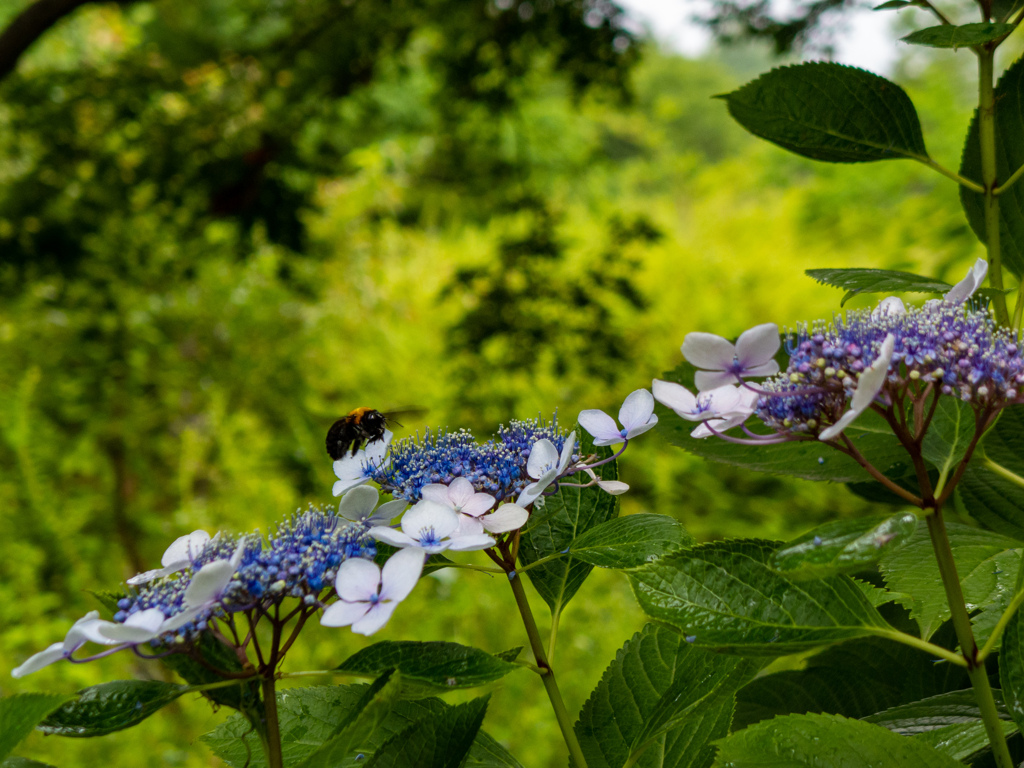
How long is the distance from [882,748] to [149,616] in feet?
1.29

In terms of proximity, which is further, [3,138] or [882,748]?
[3,138]

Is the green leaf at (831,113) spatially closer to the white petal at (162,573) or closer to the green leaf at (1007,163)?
the green leaf at (1007,163)

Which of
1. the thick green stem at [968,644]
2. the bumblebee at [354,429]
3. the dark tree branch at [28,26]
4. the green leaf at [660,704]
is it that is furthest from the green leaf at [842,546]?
the dark tree branch at [28,26]

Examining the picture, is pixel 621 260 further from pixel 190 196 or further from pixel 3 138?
pixel 3 138

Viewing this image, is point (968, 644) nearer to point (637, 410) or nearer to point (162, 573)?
point (637, 410)

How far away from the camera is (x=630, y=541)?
47 cm

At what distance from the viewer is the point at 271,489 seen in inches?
115

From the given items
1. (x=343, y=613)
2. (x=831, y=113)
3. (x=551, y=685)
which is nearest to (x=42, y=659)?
(x=343, y=613)

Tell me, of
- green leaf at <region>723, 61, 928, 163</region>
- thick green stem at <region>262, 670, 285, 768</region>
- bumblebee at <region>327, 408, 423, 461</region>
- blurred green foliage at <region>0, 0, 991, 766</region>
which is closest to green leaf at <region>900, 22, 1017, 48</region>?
green leaf at <region>723, 61, 928, 163</region>

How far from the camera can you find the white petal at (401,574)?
1.29ft

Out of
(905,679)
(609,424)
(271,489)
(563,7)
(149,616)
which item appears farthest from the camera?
(271,489)

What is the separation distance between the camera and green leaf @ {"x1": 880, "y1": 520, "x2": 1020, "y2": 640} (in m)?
0.51

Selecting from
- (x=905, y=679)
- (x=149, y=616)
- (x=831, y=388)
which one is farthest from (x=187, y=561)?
(x=905, y=679)

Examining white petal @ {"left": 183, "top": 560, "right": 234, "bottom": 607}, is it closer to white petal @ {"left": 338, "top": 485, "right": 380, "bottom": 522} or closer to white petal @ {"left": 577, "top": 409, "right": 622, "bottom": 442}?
white petal @ {"left": 338, "top": 485, "right": 380, "bottom": 522}
